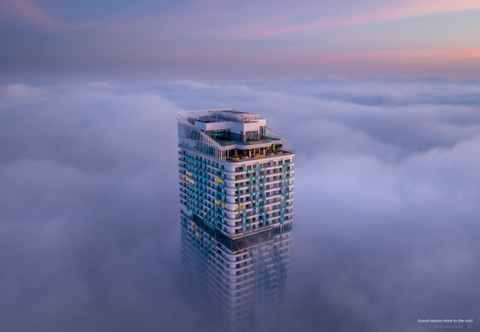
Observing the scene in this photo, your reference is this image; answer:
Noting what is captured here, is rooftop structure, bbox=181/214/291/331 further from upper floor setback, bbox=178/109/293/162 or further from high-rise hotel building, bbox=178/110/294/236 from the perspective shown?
upper floor setback, bbox=178/109/293/162

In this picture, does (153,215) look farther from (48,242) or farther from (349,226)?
(349,226)

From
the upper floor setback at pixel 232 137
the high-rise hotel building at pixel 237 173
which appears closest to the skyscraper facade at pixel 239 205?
the upper floor setback at pixel 232 137

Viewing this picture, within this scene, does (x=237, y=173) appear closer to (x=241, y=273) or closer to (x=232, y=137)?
(x=232, y=137)

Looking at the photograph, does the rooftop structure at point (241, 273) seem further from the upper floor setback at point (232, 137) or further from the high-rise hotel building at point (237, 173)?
the upper floor setback at point (232, 137)

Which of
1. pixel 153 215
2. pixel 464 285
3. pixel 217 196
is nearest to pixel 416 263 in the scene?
pixel 464 285

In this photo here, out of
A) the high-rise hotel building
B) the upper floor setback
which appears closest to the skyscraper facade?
the upper floor setback
